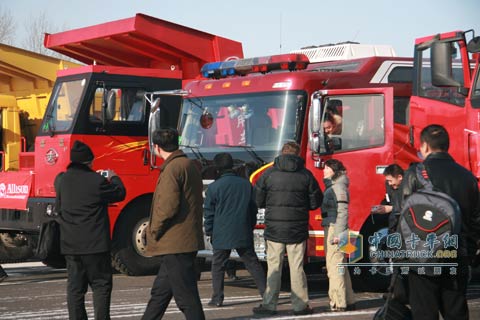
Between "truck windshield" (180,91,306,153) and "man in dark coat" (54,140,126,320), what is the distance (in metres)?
3.85

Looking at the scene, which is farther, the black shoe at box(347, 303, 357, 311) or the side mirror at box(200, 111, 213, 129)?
the side mirror at box(200, 111, 213, 129)

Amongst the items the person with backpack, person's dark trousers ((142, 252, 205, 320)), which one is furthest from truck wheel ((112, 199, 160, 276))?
the person with backpack

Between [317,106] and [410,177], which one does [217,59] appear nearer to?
[317,106]

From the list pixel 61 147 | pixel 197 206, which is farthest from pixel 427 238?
pixel 61 147

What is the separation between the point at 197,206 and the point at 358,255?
4090 mm

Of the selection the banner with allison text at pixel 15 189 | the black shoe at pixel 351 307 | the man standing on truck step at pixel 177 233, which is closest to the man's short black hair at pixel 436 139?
the man standing on truck step at pixel 177 233

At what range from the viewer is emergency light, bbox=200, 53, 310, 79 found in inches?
493

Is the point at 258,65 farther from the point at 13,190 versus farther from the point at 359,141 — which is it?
the point at 13,190

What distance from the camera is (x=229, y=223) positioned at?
1068cm

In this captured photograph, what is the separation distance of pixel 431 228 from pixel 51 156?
873 cm

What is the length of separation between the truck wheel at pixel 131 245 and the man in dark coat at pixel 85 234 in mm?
5471

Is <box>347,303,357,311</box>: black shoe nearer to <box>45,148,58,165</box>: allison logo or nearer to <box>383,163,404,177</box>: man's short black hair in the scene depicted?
<box>383,163,404,177</box>: man's short black hair

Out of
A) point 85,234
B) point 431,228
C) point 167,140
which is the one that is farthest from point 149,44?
point 431,228

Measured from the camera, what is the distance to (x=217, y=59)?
601 inches
